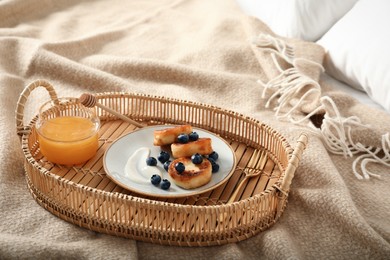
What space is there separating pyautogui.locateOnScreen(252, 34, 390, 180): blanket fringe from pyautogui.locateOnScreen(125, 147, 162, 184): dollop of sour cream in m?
0.43

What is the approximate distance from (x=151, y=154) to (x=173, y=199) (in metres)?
0.17

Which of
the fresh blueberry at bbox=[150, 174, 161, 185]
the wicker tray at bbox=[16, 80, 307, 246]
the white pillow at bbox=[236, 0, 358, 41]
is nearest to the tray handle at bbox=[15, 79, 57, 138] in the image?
the wicker tray at bbox=[16, 80, 307, 246]

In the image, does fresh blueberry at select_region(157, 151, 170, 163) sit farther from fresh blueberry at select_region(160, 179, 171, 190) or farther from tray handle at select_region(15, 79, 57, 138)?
tray handle at select_region(15, 79, 57, 138)

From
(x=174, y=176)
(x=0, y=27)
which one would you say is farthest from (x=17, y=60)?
(x=174, y=176)

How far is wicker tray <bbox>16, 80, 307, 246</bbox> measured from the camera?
109 centimetres

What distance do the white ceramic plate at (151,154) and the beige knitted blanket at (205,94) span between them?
0.38 feet

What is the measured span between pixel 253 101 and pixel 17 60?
2.30ft

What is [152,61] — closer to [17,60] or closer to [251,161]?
[17,60]

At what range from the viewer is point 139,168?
1.26 meters

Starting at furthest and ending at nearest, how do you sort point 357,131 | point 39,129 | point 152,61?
point 152,61, point 357,131, point 39,129

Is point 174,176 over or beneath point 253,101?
over

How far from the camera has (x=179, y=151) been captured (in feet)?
4.22

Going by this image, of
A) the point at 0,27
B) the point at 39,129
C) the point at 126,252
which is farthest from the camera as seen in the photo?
the point at 0,27

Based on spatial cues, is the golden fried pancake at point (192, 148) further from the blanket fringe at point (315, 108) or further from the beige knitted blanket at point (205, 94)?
the blanket fringe at point (315, 108)
